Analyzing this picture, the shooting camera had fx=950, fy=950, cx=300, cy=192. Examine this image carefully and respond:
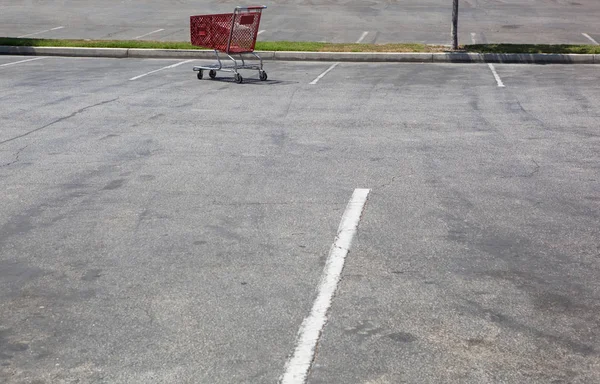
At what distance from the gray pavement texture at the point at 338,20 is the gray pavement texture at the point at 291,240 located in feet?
40.7

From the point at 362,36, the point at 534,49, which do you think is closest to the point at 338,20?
the point at 362,36

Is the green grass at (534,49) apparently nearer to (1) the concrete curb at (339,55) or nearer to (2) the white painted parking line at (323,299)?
(1) the concrete curb at (339,55)

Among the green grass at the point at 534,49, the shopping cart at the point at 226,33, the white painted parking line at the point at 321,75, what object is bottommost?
the white painted parking line at the point at 321,75

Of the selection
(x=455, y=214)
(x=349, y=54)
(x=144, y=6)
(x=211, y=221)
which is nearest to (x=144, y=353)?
(x=211, y=221)

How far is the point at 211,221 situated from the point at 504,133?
5.52m

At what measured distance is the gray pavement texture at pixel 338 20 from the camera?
26344 mm

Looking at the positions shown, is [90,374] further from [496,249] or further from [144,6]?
[144,6]

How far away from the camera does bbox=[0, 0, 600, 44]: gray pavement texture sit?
26.3m

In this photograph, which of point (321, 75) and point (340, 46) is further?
point (340, 46)

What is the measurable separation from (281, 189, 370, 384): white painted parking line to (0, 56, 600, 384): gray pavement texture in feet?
0.21

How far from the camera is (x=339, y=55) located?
21047mm

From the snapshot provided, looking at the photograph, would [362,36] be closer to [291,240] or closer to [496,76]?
[496,76]

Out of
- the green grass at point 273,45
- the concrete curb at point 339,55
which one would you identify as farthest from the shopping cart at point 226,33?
the green grass at point 273,45

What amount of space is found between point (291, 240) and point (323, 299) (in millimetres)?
1384
